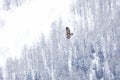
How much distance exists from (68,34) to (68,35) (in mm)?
686

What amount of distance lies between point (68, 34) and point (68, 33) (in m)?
0.31

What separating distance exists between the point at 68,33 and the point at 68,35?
938 mm

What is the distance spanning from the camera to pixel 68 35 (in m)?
163

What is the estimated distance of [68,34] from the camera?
6447 inches

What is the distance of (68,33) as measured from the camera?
16388 centimetres
